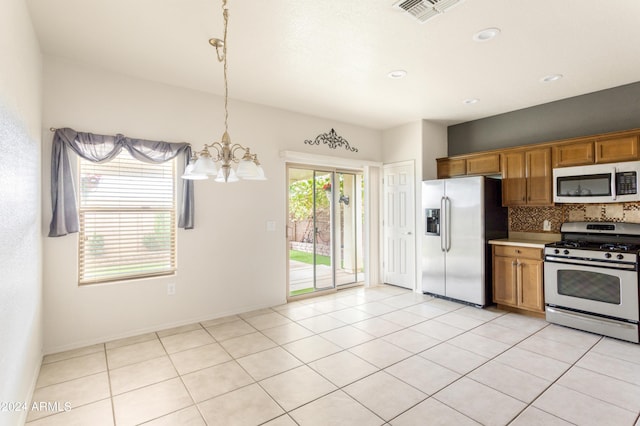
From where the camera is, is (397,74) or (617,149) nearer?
(397,74)

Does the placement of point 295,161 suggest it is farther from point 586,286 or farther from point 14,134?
point 586,286

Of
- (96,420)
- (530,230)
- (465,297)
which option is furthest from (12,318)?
(530,230)

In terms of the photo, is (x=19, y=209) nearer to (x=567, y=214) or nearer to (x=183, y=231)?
(x=183, y=231)

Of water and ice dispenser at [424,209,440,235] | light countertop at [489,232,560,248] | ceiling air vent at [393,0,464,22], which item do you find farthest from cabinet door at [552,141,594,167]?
ceiling air vent at [393,0,464,22]

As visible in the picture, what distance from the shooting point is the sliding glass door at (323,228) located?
5.07 m

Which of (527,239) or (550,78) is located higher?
Result: (550,78)

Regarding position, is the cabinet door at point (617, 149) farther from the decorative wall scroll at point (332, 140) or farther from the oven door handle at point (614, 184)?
the decorative wall scroll at point (332, 140)

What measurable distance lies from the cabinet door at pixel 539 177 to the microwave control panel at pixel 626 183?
663 mm

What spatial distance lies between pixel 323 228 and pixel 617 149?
3825 millimetres

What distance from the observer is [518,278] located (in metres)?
4.23

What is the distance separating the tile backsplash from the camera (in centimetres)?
386

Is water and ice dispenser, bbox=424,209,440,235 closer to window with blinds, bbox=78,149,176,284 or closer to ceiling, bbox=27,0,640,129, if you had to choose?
ceiling, bbox=27,0,640,129

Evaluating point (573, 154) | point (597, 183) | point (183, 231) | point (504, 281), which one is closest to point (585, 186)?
point (597, 183)

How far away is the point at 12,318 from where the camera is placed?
72.1 inches
